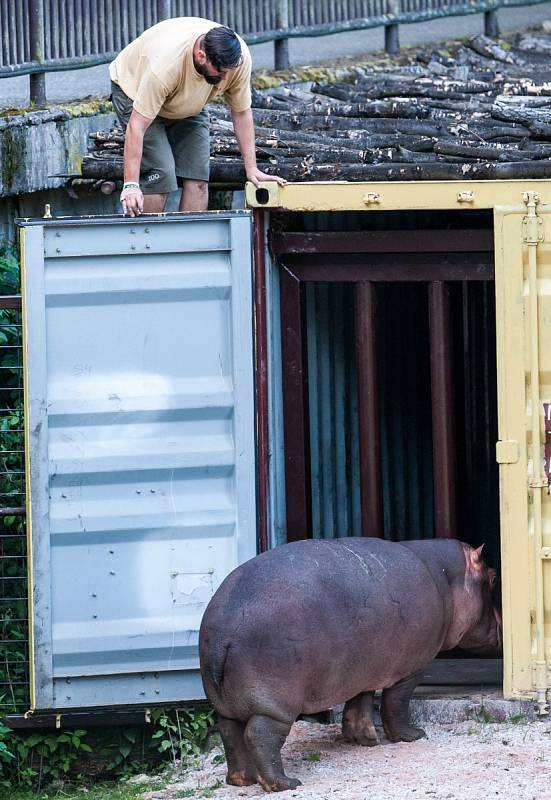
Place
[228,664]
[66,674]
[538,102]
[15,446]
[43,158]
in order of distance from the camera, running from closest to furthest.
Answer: [228,664]
[66,674]
[15,446]
[43,158]
[538,102]

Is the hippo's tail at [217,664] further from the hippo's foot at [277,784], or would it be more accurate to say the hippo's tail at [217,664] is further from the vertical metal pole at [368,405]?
the vertical metal pole at [368,405]

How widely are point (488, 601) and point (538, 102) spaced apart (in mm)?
3944


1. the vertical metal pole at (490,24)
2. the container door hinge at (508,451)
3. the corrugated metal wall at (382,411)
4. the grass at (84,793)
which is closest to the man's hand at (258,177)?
the corrugated metal wall at (382,411)

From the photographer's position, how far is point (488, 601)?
24.4 feet

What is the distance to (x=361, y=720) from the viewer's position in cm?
698

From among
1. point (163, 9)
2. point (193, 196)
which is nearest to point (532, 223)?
point (193, 196)

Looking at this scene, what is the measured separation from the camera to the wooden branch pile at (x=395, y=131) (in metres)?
7.89

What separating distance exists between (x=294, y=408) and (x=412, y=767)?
6.27ft

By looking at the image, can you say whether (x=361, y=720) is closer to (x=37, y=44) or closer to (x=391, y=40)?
(x=37, y=44)

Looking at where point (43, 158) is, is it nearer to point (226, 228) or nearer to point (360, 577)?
point (226, 228)

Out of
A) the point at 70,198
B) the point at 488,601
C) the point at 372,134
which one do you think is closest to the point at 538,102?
the point at 372,134

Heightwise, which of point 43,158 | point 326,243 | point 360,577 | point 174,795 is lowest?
point 174,795

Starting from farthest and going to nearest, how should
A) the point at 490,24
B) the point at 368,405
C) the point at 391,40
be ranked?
1. the point at 490,24
2. the point at 391,40
3. the point at 368,405

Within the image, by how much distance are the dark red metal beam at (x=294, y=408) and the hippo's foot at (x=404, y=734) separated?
1095 millimetres
